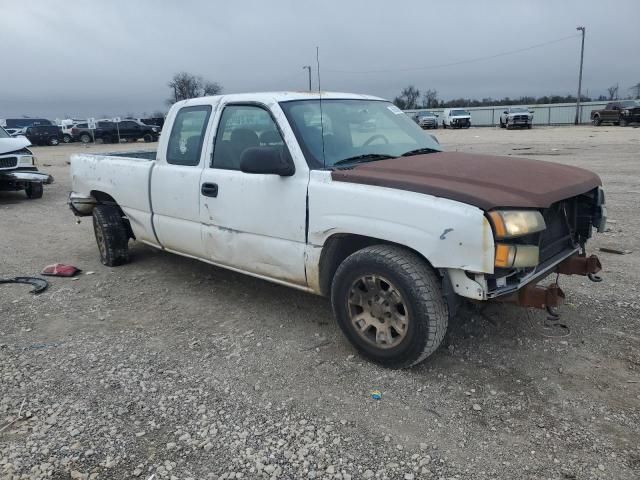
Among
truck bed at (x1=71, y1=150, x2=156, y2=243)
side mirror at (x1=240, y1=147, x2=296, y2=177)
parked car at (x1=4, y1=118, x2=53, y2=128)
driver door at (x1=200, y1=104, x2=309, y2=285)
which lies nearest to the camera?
side mirror at (x1=240, y1=147, x2=296, y2=177)

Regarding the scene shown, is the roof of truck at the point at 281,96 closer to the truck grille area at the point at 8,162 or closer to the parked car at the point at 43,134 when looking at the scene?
the truck grille area at the point at 8,162

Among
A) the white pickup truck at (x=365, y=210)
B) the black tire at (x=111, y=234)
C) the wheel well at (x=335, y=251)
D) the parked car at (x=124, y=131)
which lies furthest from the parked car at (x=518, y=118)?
the wheel well at (x=335, y=251)

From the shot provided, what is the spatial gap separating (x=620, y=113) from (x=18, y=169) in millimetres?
35193

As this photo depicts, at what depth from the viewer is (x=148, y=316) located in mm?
4613

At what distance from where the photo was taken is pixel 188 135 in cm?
480

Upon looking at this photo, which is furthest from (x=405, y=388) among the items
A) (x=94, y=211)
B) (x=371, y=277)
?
(x=94, y=211)

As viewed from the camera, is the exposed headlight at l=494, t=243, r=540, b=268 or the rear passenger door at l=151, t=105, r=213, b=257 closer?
the exposed headlight at l=494, t=243, r=540, b=268

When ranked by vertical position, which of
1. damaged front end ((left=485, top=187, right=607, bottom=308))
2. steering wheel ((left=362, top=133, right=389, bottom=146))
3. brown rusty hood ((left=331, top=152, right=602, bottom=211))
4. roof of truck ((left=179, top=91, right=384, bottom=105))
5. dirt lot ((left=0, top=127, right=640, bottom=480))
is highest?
roof of truck ((left=179, top=91, right=384, bottom=105))

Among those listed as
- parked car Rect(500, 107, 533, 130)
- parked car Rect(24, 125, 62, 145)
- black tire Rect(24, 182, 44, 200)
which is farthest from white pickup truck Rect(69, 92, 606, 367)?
parked car Rect(24, 125, 62, 145)

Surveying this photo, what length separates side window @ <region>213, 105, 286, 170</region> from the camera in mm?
4098

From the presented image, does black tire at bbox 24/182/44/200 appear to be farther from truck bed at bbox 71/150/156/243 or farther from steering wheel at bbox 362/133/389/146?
steering wheel at bbox 362/133/389/146

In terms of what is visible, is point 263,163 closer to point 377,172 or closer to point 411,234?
point 377,172

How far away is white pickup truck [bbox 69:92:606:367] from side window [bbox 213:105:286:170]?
1 centimetres

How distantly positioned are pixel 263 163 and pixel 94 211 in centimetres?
332
